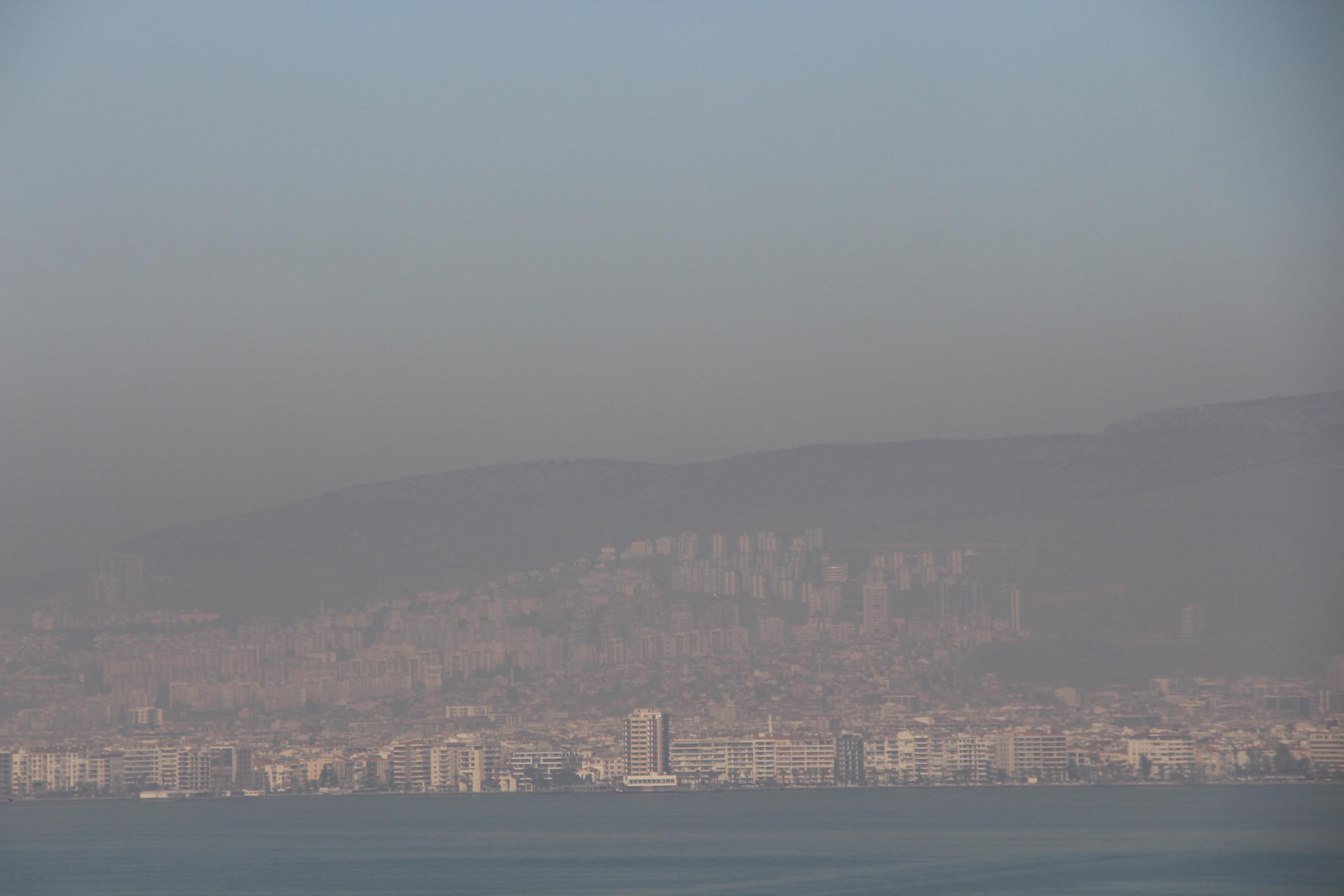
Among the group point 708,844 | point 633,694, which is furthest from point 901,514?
point 708,844

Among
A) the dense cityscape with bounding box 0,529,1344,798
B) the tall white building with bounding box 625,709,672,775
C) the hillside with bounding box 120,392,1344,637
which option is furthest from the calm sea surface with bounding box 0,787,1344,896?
the hillside with bounding box 120,392,1344,637

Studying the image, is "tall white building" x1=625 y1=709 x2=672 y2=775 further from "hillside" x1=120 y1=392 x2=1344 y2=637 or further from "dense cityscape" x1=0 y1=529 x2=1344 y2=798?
"hillside" x1=120 y1=392 x2=1344 y2=637

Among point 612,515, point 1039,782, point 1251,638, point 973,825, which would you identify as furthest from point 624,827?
point 612,515

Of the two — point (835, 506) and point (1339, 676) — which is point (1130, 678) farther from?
point (835, 506)

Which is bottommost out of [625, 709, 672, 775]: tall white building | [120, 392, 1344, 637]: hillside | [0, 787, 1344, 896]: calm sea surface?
[0, 787, 1344, 896]: calm sea surface

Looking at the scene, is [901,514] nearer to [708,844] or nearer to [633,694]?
[633,694]

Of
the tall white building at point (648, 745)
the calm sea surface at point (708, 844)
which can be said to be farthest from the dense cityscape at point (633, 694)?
the calm sea surface at point (708, 844)
